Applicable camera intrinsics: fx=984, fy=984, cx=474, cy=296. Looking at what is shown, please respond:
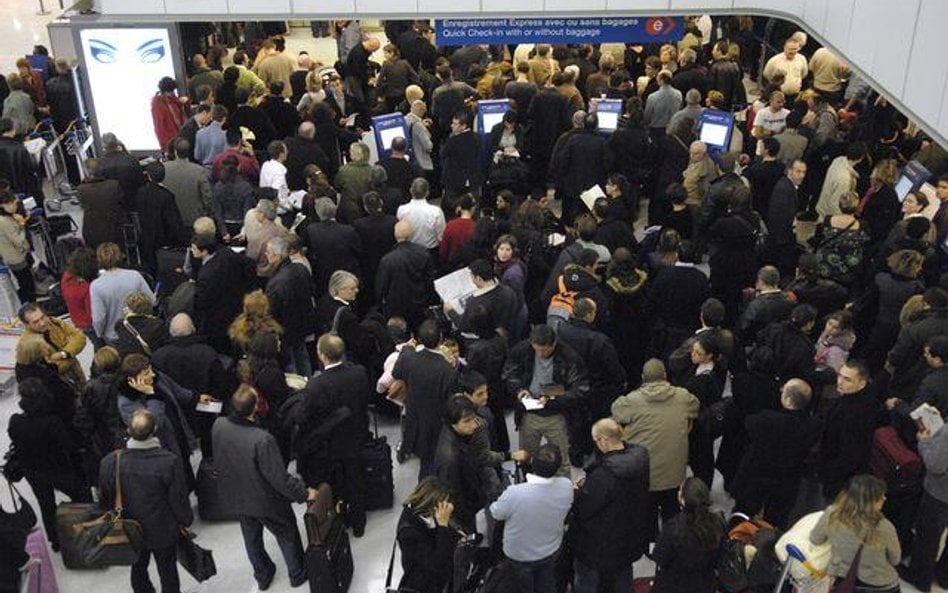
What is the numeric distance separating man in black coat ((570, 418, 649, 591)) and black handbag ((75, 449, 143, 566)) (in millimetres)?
2539

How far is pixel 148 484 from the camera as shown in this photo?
5617 millimetres

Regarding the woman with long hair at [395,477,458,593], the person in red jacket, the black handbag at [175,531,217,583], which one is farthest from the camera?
the person in red jacket

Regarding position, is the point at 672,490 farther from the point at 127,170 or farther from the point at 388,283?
the point at 127,170

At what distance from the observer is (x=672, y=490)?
6.32 meters

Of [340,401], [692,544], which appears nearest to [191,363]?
[340,401]

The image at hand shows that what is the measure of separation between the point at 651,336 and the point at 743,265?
3.68 feet

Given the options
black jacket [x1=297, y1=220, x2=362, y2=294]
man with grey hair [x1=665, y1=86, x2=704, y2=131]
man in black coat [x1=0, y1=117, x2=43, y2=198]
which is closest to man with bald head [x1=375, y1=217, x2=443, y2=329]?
black jacket [x1=297, y1=220, x2=362, y2=294]

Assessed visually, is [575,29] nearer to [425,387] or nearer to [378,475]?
[425,387]

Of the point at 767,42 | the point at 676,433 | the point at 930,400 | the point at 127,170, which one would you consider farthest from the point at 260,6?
the point at 767,42

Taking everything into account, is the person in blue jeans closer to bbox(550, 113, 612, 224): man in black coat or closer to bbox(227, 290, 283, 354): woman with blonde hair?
bbox(227, 290, 283, 354): woman with blonde hair

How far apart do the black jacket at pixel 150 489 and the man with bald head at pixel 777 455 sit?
342cm

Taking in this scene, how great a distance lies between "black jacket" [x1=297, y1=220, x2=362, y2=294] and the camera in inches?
316

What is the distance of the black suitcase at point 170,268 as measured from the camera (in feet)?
29.3

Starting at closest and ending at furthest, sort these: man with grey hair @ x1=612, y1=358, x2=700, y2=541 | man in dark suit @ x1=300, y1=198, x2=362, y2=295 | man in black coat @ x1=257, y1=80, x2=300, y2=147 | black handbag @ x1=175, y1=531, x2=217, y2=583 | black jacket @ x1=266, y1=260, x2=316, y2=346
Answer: man with grey hair @ x1=612, y1=358, x2=700, y2=541 → black handbag @ x1=175, y1=531, x2=217, y2=583 → black jacket @ x1=266, y1=260, x2=316, y2=346 → man in dark suit @ x1=300, y1=198, x2=362, y2=295 → man in black coat @ x1=257, y1=80, x2=300, y2=147
